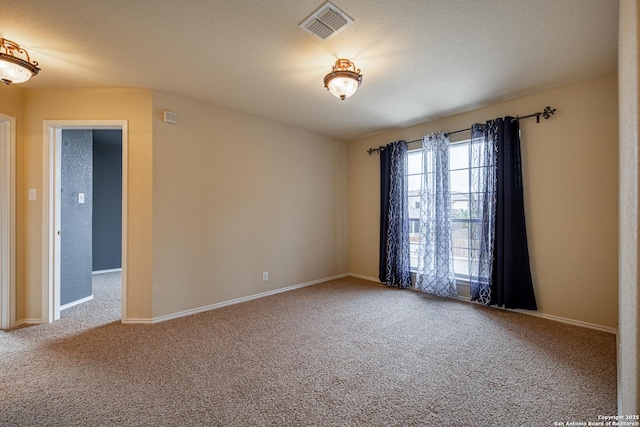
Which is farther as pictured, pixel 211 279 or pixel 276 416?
pixel 211 279

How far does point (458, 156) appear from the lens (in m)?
3.85

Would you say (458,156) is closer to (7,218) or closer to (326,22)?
(326,22)

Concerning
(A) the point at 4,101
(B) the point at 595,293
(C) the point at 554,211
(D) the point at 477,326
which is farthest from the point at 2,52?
(B) the point at 595,293

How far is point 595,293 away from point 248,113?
180 inches

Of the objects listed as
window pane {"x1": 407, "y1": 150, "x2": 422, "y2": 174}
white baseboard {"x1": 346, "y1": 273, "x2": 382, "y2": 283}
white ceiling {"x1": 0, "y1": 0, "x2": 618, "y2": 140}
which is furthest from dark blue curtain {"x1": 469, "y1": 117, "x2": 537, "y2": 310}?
white baseboard {"x1": 346, "y1": 273, "x2": 382, "y2": 283}

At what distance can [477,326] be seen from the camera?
9.41 feet

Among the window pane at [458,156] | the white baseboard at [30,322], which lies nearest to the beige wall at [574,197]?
the window pane at [458,156]

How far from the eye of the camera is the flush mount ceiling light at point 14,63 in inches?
83.6

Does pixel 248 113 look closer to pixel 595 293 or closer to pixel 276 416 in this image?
pixel 276 416

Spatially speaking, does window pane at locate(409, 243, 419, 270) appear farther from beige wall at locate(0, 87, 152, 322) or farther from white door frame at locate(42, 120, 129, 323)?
white door frame at locate(42, 120, 129, 323)

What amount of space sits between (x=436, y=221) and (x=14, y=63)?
4653 mm

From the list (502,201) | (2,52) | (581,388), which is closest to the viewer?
(581,388)

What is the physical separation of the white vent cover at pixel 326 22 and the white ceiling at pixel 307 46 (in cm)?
4

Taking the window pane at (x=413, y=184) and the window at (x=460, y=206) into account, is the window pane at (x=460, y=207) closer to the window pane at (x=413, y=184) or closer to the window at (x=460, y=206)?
the window at (x=460, y=206)
